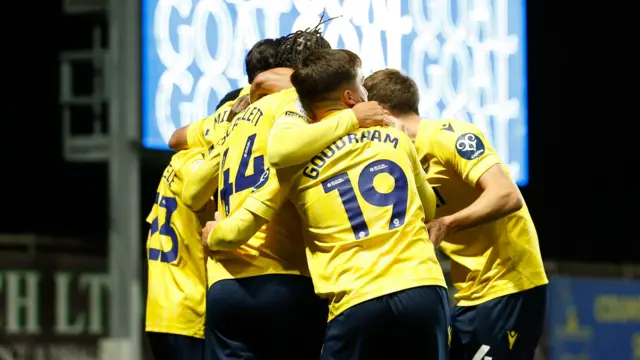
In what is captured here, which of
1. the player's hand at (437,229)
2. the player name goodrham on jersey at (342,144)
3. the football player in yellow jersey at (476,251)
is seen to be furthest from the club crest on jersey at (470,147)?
the player name goodrham on jersey at (342,144)

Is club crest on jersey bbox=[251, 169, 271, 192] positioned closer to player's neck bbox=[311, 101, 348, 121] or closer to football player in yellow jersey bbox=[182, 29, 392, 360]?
football player in yellow jersey bbox=[182, 29, 392, 360]

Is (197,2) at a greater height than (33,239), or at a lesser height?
greater

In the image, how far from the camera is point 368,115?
3557mm

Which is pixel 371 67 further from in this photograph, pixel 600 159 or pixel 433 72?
pixel 600 159

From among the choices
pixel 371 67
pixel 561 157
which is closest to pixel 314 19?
pixel 371 67

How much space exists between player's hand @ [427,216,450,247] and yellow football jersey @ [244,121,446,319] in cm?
34

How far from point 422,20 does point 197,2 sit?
177cm

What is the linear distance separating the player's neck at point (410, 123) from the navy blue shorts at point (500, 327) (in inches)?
25.3

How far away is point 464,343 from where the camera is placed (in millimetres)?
4480

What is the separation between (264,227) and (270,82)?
1.57ft

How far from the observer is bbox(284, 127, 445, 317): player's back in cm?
344

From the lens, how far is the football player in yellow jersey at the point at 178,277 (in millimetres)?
4551

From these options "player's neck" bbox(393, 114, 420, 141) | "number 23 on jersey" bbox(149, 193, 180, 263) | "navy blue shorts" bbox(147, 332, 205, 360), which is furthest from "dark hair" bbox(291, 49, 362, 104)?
"navy blue shorts" bbox(147, 332, 205, 360)

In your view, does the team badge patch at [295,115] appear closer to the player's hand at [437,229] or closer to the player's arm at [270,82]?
the player's arm at [270,82]
